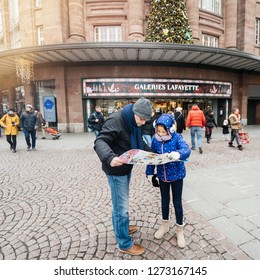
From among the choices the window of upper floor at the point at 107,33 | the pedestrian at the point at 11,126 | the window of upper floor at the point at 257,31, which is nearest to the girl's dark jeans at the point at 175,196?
the pedestrian at the point at 11,126

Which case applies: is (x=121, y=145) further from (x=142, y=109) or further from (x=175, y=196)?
(x=175, y=196)

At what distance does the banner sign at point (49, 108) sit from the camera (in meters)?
15.0

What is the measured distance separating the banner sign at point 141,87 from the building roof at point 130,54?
1398 mm

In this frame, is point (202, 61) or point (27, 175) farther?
point (202, 61)

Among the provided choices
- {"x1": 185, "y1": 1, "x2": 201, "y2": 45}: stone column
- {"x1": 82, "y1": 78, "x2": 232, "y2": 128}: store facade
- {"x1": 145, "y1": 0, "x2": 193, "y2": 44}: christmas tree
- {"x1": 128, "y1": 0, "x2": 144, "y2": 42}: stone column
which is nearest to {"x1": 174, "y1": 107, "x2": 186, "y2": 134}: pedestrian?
{"x1": 82, "y1": 78, "x2": 232, "y2": 128}: store facade

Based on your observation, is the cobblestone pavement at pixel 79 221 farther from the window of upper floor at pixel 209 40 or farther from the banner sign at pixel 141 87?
the window of upper floor at pixel 209 40

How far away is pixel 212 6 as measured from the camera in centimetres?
1714

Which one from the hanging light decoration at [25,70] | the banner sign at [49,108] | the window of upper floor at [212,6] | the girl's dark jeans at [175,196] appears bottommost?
the girl's dark jeans at [175,196]

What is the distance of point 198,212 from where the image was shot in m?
3.24

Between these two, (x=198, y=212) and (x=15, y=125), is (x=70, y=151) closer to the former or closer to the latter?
(x=15, y=125)

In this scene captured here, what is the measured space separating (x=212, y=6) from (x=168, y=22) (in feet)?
25.1

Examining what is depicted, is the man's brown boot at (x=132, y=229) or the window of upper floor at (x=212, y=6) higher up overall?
the window of upper floor at (x=212, y=6)

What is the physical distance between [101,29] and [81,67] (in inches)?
157
